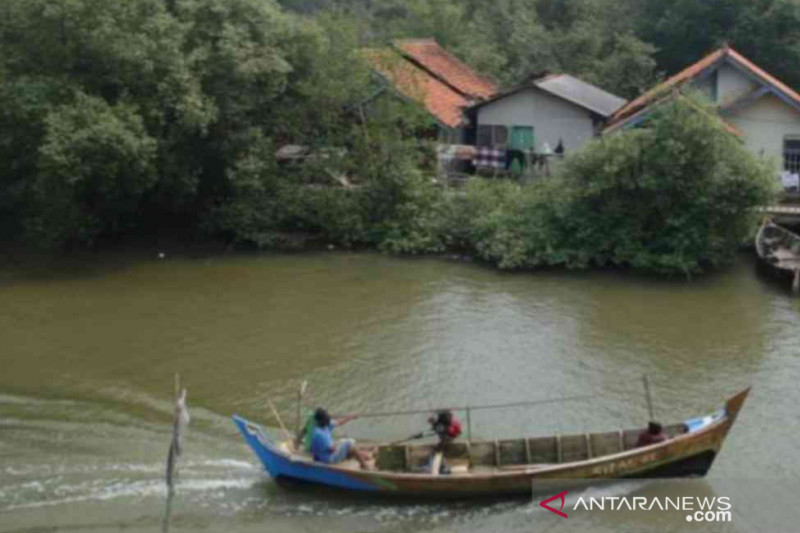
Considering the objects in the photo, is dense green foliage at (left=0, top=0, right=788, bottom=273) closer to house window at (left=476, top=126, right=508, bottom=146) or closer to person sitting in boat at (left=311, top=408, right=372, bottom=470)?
house window at (left=476, top=126, right=508, bottom=146)

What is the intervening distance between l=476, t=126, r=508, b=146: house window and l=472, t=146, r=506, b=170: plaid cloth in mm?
1977

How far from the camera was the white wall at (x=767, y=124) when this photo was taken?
103 ft

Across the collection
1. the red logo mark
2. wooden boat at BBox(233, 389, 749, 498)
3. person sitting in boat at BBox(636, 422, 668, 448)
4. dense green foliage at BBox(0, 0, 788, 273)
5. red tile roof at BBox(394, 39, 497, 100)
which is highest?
red tile roof at BBox(394, 39, 497, 100)

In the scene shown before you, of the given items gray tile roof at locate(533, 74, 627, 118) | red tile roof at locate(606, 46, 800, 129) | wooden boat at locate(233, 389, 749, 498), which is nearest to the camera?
wooden boat at locate(233, 389, 749, 498)

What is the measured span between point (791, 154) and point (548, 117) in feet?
25.2

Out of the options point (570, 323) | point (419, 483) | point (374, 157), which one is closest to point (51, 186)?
point (374, 157)

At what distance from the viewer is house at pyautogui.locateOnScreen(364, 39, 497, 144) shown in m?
31.9

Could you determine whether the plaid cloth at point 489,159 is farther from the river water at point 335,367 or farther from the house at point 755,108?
the river water at point 335,367

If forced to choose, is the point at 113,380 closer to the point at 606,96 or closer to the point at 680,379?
the point at 680,379

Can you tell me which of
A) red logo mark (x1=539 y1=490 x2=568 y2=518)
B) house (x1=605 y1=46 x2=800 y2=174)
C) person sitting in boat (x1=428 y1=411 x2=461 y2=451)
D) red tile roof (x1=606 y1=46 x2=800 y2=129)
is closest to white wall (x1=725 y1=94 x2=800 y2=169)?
house (x1=605 y1=46 x2=800 y2=174)

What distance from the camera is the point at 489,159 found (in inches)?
1300

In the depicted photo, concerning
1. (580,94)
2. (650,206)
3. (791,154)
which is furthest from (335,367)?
(791,154)

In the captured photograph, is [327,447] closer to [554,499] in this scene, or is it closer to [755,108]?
[554,499]

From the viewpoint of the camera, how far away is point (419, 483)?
597 inches
